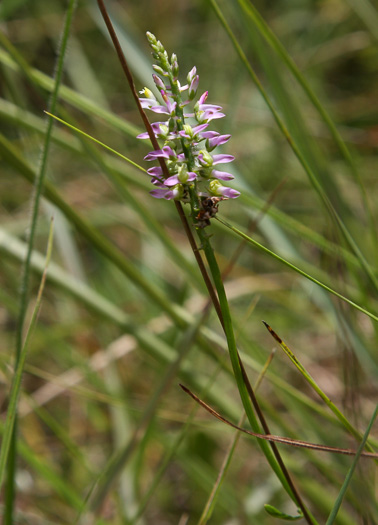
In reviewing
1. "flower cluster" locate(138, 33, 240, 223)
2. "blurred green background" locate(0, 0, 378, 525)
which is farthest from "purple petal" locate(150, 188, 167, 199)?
"blurred green background" locate(0, 0, 378, 525)

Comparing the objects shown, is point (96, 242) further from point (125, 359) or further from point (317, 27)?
point (317, 27)

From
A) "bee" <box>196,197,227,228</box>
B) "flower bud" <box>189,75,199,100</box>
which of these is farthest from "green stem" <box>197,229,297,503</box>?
"flower bud" <box>189,75,199,100</box>

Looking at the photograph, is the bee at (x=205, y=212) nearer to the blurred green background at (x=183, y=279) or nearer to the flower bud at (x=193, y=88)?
the flower bud at (x=193, y=88)

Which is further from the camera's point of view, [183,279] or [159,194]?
[183,279]

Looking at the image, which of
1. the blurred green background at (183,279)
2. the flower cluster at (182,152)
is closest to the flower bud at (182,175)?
the flower cluster at (182,152)

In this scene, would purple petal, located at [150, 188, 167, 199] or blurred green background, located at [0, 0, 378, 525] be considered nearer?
purple petal, located at [150, 188, 167, 199]

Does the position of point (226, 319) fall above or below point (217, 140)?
below

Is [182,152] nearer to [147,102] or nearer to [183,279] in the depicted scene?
[147,102]

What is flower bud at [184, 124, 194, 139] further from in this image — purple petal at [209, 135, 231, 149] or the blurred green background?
the blurred green background

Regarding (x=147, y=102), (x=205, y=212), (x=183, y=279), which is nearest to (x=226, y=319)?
(x=205, y=212)

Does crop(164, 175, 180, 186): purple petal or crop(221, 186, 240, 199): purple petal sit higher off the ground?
crop(221, 186, 240, 199): purple petal

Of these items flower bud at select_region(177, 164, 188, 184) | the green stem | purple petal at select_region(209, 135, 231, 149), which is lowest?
the green stem
